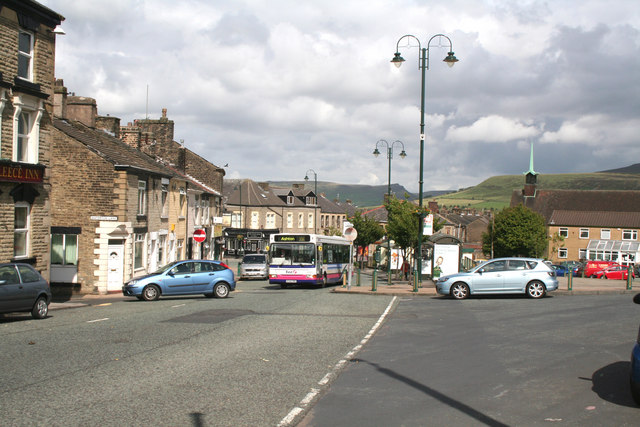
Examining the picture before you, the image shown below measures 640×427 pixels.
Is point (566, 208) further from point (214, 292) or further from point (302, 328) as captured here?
point (302, 328)

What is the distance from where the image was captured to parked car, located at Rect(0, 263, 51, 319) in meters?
15.7

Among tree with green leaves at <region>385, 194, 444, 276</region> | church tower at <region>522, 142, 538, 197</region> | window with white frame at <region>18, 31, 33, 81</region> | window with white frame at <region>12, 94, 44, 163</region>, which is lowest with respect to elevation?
tree with green leaves at <region>385, 194, 444, 276</region>

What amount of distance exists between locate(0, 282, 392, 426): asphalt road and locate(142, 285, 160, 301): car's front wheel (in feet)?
19.0

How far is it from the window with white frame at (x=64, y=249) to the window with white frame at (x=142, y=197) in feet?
12.1

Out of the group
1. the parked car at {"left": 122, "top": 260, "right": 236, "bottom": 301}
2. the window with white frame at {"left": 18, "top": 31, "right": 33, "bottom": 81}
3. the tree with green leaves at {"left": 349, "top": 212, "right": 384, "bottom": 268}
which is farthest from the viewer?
the tree with green leaves at {"left": 349, "top": 212, "right": 384, "bottom": 268}

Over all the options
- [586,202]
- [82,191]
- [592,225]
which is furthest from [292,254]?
[586,202]

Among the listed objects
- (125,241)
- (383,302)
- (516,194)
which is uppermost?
(516,194)

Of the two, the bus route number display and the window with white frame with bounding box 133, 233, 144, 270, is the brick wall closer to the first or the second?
the window with white frame with bounding box 133, 233, 144, 270

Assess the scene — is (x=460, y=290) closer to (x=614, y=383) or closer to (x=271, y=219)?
(x=614, y=383)

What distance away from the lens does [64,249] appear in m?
28.9

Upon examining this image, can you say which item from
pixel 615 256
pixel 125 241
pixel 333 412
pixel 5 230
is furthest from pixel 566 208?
pixel 333 412

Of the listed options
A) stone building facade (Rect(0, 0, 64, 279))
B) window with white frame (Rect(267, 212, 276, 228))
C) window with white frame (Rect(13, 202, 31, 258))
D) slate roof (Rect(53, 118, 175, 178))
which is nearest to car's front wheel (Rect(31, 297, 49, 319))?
stone building facade (Rect(0, 0, 64, 279))

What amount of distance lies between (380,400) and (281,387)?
4.70 ft

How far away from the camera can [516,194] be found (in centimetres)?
10775
